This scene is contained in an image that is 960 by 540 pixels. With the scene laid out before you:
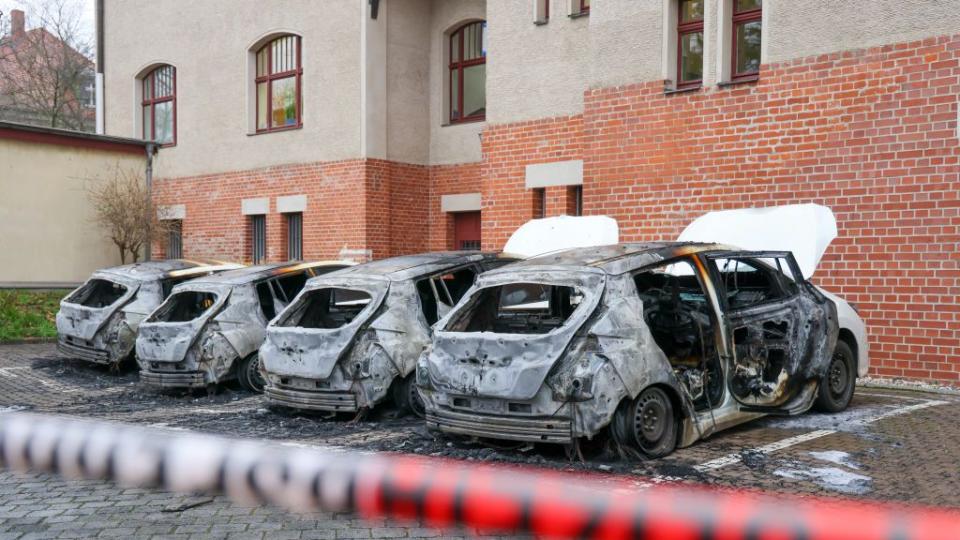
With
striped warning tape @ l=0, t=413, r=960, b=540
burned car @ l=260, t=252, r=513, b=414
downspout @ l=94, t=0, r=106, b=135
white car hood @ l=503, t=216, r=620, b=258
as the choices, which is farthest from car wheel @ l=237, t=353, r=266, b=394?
downspout @ l=94, t=0, r=106, b=135

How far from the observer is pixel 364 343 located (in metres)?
8.88

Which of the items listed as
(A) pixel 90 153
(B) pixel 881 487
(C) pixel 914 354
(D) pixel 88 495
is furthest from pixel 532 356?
(A) pixel 90 153

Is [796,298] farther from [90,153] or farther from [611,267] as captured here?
[90,153]

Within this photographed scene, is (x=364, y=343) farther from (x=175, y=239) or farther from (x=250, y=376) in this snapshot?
(x=175, y=239)

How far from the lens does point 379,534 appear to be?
523cm

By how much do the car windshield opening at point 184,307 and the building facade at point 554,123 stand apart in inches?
222

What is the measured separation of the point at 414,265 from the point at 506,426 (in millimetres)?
3116

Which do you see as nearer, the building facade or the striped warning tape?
the striped warning tape

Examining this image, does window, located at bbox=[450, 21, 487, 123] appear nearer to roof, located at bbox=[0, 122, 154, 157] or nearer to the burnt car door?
roof, located at bbox=[0, 122, 154, 157]

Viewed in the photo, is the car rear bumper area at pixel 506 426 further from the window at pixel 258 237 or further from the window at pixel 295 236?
the window at pixel 258 237

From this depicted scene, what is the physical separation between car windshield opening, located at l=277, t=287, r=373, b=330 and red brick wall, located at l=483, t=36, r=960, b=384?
487 centimetres

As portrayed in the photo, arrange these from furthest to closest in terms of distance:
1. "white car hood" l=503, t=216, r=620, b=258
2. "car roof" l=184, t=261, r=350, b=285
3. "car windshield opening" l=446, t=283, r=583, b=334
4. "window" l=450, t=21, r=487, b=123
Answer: "window" l=450, t=21, r=487, b=123
"white car hood" l=503, t=216, r=620, b=258
"car roof" l=184, t=261, r=350, b=285
"car windshield opening" l=446, t=283, r=583, b=334

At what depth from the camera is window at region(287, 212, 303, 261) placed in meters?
20.6

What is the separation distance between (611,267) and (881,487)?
2455 millimetres
